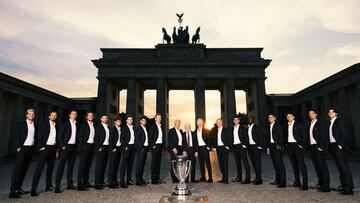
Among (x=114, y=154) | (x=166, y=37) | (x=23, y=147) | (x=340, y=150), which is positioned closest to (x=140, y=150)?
(x=114, y=154)

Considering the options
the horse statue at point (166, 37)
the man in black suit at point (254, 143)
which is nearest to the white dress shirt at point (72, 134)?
the man in black suit at point (254, 143)

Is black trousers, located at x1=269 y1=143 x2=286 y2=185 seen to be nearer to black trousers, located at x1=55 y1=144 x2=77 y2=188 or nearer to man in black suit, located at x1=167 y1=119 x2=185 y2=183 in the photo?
man in black suit, located at x1=167 y1=119 x2=185 y2=183

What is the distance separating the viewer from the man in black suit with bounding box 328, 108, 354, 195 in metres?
6.45

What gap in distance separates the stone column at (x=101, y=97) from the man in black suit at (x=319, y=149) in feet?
97.0

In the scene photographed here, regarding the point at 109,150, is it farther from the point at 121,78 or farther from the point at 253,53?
the point at 253,53

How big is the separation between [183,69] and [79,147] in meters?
27.4

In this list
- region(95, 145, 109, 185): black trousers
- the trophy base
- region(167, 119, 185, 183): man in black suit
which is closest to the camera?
the trophy base

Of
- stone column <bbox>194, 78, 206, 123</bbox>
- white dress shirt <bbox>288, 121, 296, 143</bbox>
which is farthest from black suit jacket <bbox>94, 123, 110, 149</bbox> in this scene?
stone column <bbox>194, 78, 206, 123</bbox>

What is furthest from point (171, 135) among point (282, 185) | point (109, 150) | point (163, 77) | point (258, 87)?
point (258, 87)

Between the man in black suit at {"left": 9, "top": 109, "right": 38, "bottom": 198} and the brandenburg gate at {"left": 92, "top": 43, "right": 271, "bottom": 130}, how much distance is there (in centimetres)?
2569

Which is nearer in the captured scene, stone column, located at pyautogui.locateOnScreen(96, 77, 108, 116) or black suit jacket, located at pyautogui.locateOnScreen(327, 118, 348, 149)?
black suit jacket, located at pyautogui.locateOnScreen(327, 118, 348, 149)

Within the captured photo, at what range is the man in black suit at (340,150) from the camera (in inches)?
254

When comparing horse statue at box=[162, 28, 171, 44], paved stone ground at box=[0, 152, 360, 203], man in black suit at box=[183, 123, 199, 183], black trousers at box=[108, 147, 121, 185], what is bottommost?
paved stone ground at box=[0, 152, 360, 203]

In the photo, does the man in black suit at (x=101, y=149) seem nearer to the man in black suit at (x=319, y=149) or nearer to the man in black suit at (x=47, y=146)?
the man in black suit at (x=47, y=146)
